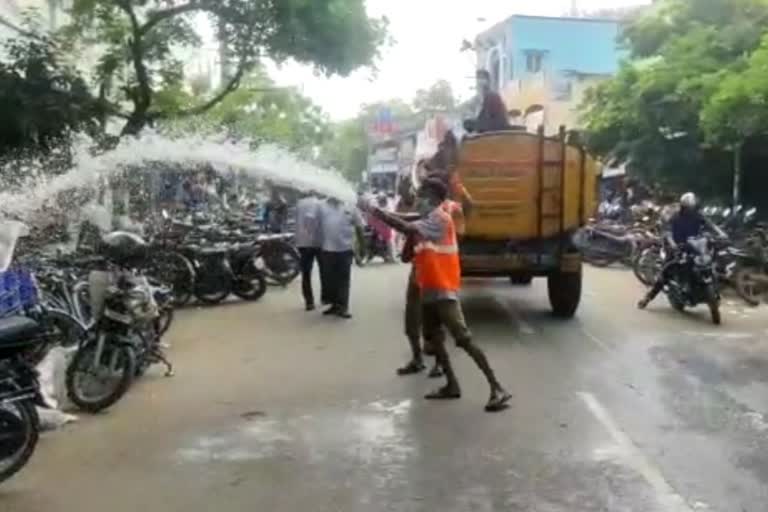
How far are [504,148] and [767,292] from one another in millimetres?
5546

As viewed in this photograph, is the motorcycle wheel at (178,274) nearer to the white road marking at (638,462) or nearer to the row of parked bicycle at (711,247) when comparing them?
the row of parked bicycle at (711,247)

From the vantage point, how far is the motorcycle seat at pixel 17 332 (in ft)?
21.6

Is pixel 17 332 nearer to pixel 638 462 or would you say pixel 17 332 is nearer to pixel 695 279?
pixel 638 462

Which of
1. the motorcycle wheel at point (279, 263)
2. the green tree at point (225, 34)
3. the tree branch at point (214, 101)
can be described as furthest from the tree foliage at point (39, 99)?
the motorcycle wheel at point (279, 263)

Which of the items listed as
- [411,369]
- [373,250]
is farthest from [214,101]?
[411,369]

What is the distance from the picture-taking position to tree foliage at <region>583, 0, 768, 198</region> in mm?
18984

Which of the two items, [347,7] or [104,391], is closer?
[104,391]

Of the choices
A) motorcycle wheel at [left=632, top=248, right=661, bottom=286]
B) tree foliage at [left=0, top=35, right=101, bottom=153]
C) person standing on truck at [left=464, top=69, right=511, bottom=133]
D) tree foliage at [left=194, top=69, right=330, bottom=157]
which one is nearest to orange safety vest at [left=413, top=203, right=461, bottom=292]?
person standing on truck at [left=464, top=69, right=511, bottom=133]

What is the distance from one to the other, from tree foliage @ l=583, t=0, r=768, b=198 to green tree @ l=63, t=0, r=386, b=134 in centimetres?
550

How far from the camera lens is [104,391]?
8805 mm

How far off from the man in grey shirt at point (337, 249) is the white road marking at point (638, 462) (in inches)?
234

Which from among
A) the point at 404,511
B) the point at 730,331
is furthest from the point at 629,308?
the point at 404,511

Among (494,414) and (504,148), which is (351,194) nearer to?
(504,148)

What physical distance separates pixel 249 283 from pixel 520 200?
16.9 feet
